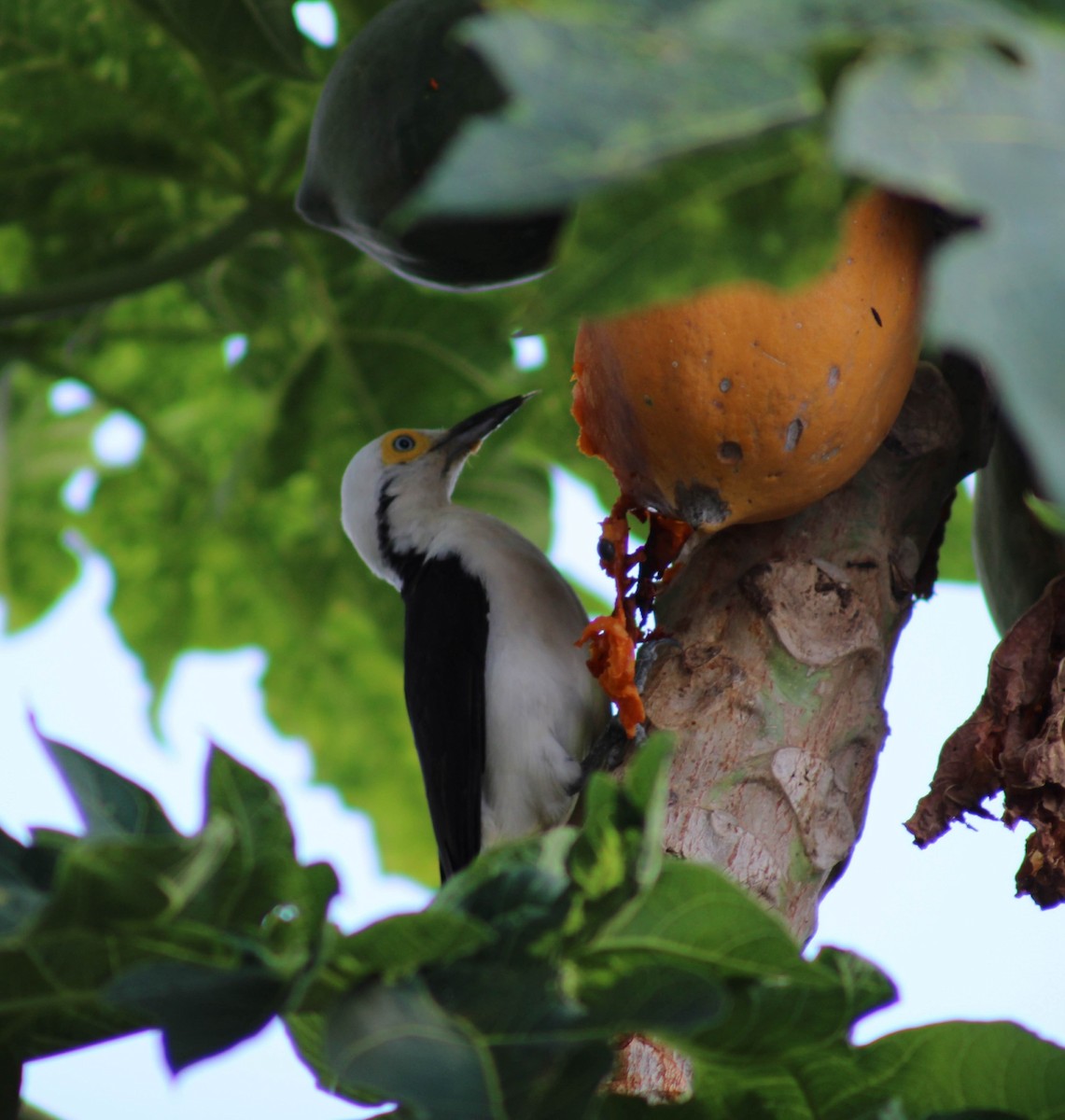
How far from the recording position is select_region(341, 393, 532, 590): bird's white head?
3426 mm

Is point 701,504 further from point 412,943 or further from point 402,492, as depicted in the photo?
point 402,492

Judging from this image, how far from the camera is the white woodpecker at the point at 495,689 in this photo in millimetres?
2908

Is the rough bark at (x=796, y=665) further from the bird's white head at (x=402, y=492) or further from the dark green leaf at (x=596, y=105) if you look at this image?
the bird's white head at (x=402, y=492)

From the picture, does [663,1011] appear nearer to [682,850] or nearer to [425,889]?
[682,850]

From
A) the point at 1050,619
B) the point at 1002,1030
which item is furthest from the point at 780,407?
the point at 1002,1030

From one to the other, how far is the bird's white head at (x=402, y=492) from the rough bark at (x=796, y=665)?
1587 millimetres

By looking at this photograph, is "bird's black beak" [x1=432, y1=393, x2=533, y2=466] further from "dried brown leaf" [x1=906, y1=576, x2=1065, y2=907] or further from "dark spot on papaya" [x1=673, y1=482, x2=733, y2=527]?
"dried brown leaf" [x1=906, y1=576, x2=1065, y2=907]

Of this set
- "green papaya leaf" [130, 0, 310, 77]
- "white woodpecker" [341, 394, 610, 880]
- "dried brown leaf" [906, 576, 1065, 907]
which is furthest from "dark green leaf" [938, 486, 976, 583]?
"green papaya leaf" [130, 0, 310, 77]

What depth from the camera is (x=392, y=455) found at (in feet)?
11.8

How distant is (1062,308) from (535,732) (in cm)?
219

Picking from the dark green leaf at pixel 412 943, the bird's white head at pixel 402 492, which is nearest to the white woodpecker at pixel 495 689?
the bird's white head at pixel 402 492

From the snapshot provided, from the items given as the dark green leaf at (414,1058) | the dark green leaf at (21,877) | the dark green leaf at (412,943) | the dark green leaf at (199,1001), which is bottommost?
the dark green leaf at (414,1058)

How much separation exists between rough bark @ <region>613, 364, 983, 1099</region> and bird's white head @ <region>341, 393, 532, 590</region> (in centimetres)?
159

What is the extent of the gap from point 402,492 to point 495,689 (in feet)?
2.65
